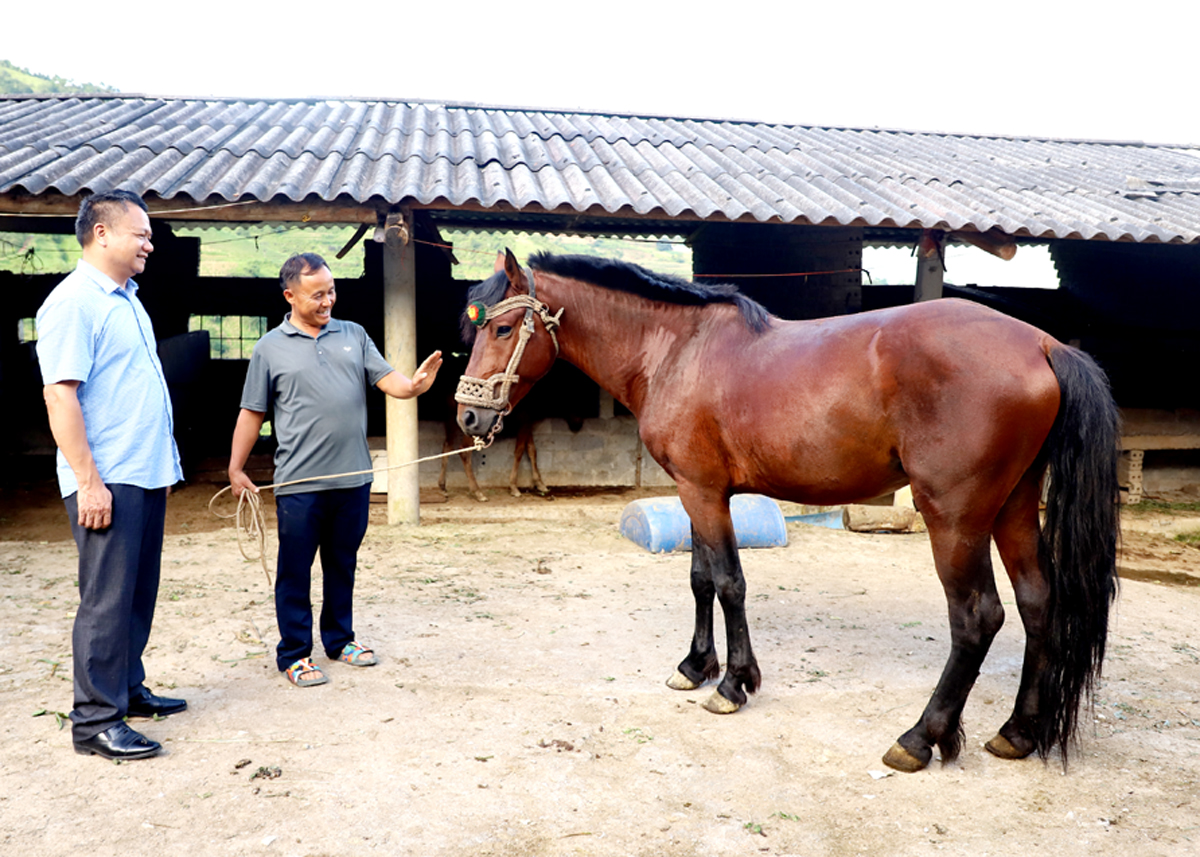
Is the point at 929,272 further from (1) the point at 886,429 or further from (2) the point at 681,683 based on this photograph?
(2) the point at 681,683

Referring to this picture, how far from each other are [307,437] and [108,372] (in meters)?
0.81

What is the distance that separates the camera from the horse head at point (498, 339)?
3.47m

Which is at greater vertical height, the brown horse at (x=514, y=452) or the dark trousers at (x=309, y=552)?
the dark trousers at (x=309, y=552)

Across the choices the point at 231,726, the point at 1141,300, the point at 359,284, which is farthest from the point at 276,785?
the point at 1141,300

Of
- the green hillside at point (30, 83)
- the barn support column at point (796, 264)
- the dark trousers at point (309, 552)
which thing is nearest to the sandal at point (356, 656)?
the dark trousers at point (309, 552)

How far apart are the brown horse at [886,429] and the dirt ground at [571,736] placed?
0.28 meters

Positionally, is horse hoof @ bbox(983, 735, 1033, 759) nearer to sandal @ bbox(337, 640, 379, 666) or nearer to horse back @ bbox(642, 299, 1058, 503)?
horse back @ bbox(642, 299, 1058, 503)

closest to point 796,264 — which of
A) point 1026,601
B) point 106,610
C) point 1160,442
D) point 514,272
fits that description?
point 1160,442

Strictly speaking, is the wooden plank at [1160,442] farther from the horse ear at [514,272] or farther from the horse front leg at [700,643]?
the horse ear at [514,272]

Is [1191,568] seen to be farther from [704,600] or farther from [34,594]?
[34,594]

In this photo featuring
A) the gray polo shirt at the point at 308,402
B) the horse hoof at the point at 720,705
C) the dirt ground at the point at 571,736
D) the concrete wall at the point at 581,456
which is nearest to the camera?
the dirt ground at the point at 571,736

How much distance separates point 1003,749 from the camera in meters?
3.02

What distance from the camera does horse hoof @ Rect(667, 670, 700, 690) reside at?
3.63 metres

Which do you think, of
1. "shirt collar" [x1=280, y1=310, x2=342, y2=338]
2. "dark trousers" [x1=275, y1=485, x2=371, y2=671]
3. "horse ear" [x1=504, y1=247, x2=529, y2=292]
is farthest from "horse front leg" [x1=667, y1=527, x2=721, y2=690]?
"shirt collar" [x1=280, y1=310, x2=342, y2=338]
